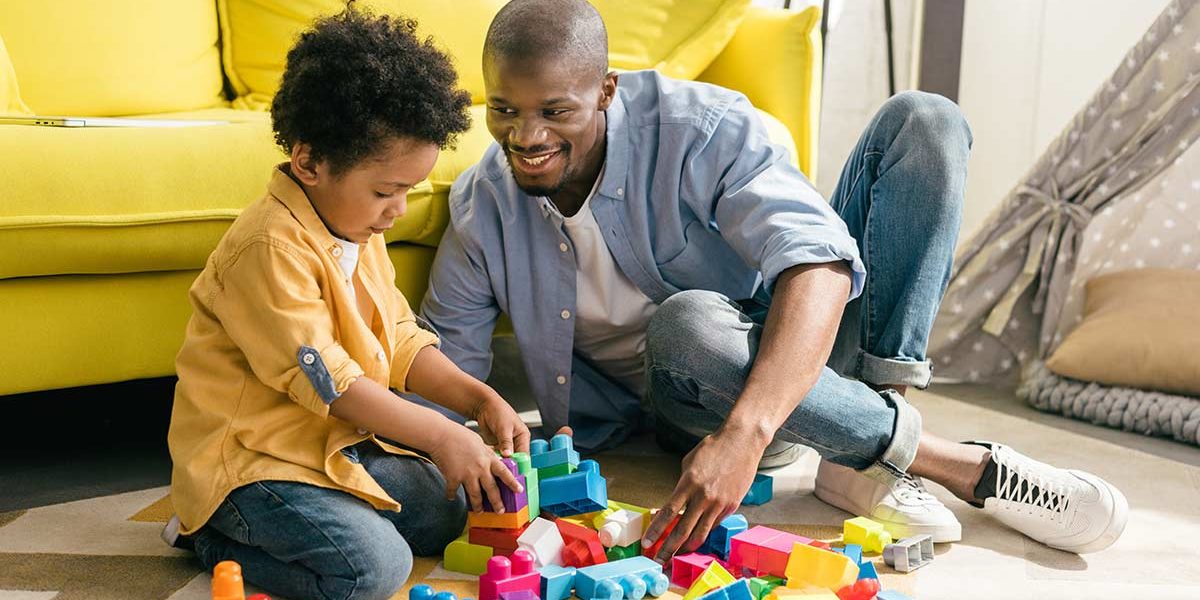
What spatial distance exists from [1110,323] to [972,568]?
912 millimetres

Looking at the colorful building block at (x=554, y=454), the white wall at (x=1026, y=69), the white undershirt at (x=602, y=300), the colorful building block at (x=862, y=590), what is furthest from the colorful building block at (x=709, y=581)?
the white wall at (x=1026, y=69)

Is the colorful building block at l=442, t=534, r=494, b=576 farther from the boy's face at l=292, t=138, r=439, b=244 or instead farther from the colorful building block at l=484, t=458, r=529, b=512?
the boy's face at l=292, t=138, r=439, b=244

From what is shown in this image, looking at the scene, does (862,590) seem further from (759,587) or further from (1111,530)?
(1111,530)

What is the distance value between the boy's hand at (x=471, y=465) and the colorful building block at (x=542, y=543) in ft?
0.14

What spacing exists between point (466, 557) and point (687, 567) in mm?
237

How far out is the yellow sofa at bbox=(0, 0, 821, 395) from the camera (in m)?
1.44

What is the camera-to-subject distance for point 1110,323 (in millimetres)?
2031

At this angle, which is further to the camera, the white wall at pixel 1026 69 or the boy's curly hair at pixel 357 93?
the white wall at pixel 1026 69

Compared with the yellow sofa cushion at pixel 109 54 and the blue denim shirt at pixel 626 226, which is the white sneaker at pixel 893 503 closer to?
the blue denim shirt at pixel 626 226

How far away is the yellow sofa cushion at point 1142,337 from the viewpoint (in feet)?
6.31

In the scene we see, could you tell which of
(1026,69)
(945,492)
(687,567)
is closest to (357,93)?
(687,567)

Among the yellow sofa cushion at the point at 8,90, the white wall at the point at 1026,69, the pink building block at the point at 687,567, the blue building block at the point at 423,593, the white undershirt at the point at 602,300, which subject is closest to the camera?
the blue building block at the point at 423,593

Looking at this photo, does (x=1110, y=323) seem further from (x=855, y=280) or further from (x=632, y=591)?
(x=632, y=591)

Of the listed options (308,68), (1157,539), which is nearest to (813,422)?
(1157,539)
